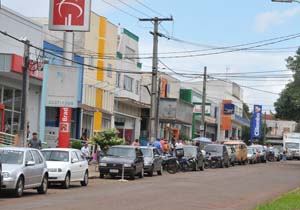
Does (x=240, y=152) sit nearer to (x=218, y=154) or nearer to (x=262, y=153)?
(x=218, y=154)

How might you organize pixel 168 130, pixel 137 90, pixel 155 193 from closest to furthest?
1. pixel 155 193
2. pixel 137 90
3. pixel 168 130

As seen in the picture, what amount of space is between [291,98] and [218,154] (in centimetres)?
1367

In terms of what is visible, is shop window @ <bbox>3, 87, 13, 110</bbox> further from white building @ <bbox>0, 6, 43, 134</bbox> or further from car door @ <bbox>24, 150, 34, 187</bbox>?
car door @ <bbox>24, 150, 34, 187</bbox>

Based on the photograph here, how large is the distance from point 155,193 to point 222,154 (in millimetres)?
27722

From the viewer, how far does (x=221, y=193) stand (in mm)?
24625

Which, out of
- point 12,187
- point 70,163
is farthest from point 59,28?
point 12,187

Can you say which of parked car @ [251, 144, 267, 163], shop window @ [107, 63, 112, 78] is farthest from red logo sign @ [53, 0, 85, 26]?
parked car @ [251, 144, 267, 163]

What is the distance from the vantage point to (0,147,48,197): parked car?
1986 centimetres

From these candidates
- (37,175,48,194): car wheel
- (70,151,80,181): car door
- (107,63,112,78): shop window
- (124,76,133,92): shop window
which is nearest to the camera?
(37,175,48,194): car wheel

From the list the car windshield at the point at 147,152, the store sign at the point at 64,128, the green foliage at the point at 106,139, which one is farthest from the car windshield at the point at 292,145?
the car windshield at the point at 147,152

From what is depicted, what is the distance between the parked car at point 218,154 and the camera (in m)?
49.9

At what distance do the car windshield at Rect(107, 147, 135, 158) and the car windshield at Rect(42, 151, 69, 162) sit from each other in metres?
7.21

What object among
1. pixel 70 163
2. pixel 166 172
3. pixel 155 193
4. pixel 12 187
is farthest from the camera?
pixel 166 172

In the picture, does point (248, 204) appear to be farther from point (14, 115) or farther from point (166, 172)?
point (14, 115)
